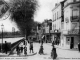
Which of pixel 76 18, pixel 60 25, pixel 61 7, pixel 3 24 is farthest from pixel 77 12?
pixel 3 24

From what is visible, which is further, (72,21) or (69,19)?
(69,19)

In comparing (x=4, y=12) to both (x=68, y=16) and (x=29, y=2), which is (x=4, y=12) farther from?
(x=29, y=2)

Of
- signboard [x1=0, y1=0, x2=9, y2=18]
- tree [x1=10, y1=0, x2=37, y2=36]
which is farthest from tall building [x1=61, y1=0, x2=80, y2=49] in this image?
signboard [x1=0, y1=0, x2=9, y2=18]

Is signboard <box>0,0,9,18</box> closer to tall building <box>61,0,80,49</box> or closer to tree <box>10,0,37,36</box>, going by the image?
tall building <box>61,0,80,49</box>

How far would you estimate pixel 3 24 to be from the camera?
17.3m

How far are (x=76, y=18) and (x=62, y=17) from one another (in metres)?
2.47

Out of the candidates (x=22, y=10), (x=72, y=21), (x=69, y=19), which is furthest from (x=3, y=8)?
(x=22, y=10)

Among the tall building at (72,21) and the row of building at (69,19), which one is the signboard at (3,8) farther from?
the tall building at (72,21)

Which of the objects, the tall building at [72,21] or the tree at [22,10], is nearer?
the tall building at [72,21]

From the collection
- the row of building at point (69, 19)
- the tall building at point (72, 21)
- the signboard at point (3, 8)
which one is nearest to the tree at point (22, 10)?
the row of building at point (69, 19)

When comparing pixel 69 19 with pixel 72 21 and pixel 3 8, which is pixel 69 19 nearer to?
pixel 72 21

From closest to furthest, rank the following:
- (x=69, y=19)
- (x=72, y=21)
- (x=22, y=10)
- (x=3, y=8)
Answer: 1. (x=3, y=8)
2. (x=72, y=21)
3. (x=69, y=19)
4. (x=22, y=10)

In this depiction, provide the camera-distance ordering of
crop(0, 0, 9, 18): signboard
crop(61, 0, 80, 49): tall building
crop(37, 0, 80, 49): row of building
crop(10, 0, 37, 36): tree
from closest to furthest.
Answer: crop(0, 0, 9, 18): signboard → crop(61, 0, 80, 49): tall building → crop(37, 0, 80, 49): row of building → crop(10, 0, 37, 36): tree

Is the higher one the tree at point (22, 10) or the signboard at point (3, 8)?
the tree at point (22, 10)
